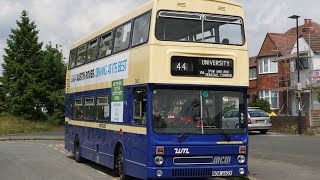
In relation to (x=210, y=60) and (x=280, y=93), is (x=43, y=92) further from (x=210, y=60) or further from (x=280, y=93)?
(x=210, y=60)

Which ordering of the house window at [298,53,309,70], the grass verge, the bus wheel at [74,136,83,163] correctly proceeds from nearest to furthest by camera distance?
the bus wheel at [74,136,83,163] → the grass verge → the house window at [298,53,309,70]

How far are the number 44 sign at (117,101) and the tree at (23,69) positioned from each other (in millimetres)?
34584

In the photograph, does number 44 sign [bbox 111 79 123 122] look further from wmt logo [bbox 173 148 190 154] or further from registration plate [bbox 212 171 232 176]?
registration plate [bbox 212 171 232 176]

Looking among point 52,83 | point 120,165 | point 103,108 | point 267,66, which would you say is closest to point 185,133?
point 120,165

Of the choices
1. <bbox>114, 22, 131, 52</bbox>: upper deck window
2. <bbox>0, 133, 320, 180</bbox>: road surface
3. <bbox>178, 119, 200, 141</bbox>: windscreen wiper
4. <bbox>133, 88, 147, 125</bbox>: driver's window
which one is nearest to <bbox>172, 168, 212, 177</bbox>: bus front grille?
<bbox>178, 119, 200, 141</bbox>: windscreen wiper

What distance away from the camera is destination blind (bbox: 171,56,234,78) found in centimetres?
1071

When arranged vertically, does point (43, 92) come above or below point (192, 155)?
above

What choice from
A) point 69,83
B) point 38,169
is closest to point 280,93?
point 69,83

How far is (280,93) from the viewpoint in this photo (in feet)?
148

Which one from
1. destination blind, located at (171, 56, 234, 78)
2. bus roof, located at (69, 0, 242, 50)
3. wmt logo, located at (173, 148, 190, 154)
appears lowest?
wmt logo, located at (173, 148, 190, 154)

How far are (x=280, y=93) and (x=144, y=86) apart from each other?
36.1 m

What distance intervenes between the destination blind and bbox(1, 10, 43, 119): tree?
123ft

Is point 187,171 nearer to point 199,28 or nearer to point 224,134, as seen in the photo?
point 224,134

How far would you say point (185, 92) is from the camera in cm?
1062
